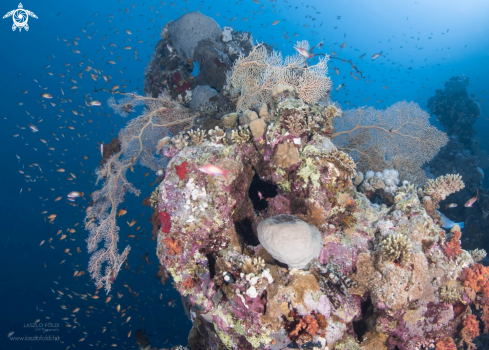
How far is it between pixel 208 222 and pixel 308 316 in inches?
90.1

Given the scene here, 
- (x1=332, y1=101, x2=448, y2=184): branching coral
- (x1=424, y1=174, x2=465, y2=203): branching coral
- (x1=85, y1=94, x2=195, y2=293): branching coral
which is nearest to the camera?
(x1=424, y1=174, x2=465, y2=203): branching coral

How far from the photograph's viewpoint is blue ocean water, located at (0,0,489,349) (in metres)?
19.8

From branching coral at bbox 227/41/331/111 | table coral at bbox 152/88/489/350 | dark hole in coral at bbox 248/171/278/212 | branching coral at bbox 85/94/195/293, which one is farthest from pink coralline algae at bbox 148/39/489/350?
branching coral at bbox 85/94/195/293

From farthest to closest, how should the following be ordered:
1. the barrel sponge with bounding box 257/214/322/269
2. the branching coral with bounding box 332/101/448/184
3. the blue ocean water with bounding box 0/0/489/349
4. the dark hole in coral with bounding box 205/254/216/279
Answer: the blue ocean water with bounding box 0/0/489/349
the branching coral with bounding box 332/101/448/184
the dark hole in coral with bounding box 205/254/216/279
the barrel sponge with bounding box 257/214/322/269

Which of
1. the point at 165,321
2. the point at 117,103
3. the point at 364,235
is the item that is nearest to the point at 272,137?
the point at 364,235

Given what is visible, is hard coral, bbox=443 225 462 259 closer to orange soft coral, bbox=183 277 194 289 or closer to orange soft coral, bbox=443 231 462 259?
orange soft coral, bbox=443 231 462 259

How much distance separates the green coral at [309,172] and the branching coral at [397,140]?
3.47 m

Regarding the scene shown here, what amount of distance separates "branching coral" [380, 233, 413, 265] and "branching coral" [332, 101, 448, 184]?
4.13m

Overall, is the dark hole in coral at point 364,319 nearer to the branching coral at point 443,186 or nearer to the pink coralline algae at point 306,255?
the pink coralline algae at point 306,255

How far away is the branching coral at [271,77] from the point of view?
6316 mm

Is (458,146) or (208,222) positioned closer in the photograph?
(208,222)

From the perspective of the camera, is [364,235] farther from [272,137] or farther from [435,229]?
[272,137]

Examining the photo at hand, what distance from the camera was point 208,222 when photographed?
4.42 m

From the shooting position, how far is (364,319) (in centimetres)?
414
